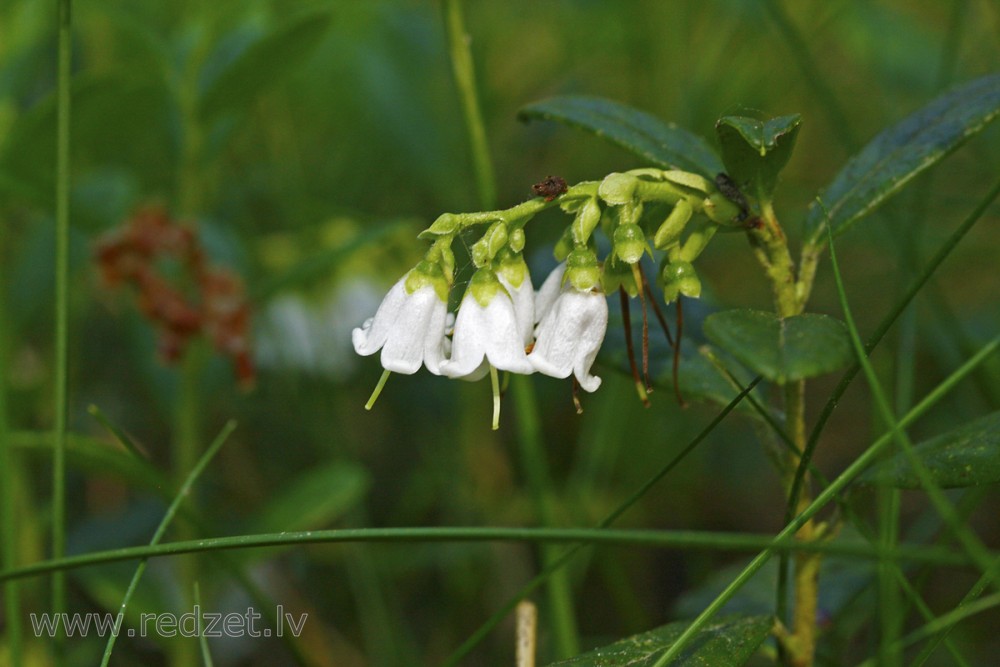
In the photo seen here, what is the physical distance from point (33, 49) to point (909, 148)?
172 cm

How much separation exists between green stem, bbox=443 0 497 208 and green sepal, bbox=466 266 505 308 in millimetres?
509

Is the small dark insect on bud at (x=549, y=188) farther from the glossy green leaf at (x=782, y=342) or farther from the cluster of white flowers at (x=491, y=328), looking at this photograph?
the glossy green leaf at (x=782, y=342)

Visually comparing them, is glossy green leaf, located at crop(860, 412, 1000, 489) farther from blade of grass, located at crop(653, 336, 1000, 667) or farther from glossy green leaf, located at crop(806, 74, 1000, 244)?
glossy green leaf, located at crop(806, 74, 1000, 244)

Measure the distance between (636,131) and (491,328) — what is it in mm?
357

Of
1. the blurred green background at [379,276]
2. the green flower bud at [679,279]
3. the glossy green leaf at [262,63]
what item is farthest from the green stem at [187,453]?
the green flower bud at [679,279]

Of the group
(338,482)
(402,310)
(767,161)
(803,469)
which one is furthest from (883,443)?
(338,482)

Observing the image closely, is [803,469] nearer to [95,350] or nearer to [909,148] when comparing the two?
[909,148]

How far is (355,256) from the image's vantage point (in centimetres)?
242

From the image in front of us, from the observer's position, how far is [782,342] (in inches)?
30.8

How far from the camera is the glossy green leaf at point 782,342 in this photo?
728 millimetres

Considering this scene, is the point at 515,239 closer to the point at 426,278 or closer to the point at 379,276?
the point at 426,278

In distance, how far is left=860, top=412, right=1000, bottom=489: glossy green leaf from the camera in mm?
880

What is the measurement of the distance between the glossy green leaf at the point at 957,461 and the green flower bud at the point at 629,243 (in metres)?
0.34

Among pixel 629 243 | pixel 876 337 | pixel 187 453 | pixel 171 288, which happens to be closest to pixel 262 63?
pixel 171 288
